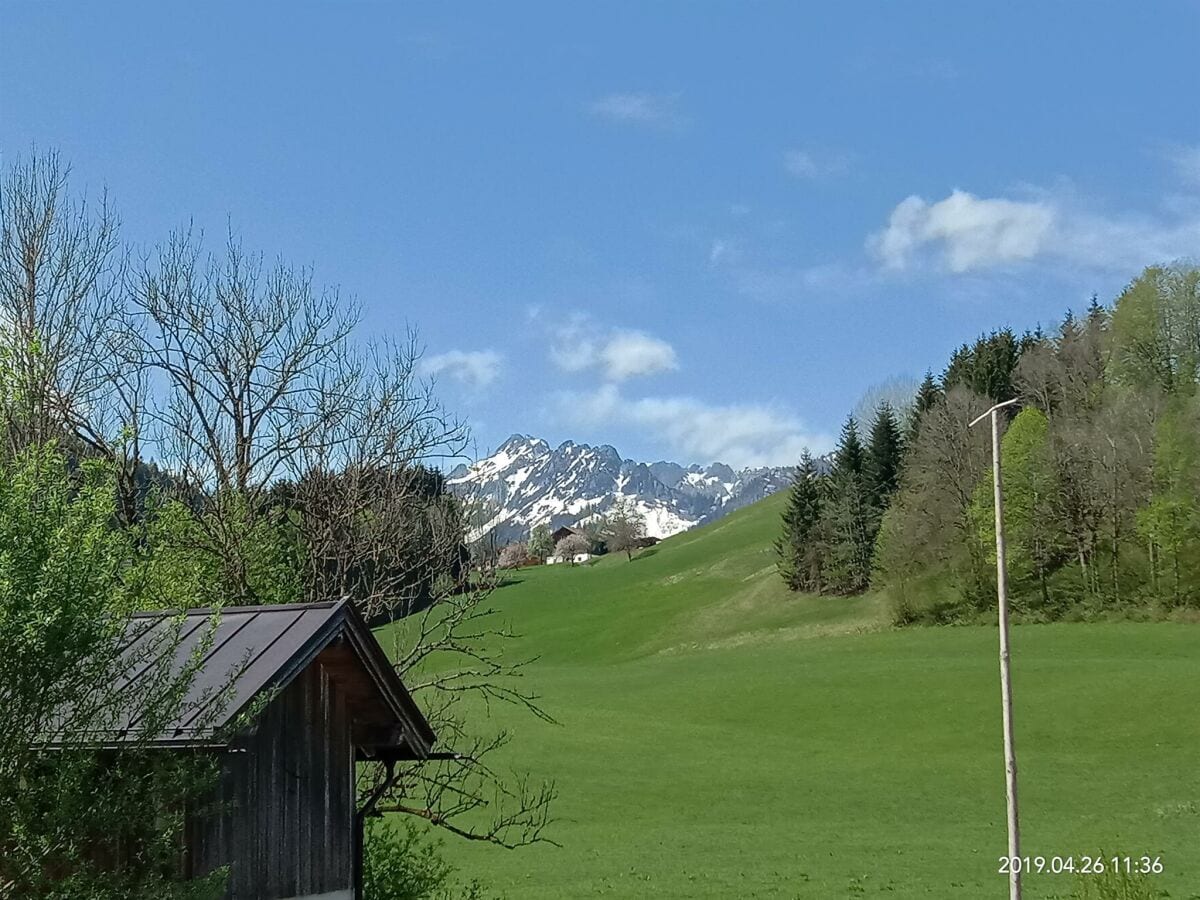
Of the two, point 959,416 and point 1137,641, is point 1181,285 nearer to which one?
point 959,416

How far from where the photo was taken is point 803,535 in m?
100

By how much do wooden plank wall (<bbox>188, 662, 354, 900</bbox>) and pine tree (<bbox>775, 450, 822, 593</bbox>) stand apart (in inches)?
3401

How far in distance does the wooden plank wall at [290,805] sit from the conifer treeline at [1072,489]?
66703 mm

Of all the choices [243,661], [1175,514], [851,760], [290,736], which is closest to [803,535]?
[1175,514]

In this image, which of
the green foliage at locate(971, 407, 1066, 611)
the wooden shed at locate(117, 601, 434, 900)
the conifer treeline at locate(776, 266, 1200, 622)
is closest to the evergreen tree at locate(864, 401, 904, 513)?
the conifer treeline at locate(776, 266, 1200, 622)

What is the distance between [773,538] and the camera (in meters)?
137

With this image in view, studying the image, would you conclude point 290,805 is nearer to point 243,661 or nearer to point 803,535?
point 243,661

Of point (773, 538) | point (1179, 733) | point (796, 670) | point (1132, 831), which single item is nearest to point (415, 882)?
point (1132, 831)

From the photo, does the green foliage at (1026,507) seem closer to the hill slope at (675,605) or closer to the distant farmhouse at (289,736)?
the hill slope at (675,605)

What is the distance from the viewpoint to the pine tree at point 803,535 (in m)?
98.4

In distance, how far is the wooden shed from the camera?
1100cm

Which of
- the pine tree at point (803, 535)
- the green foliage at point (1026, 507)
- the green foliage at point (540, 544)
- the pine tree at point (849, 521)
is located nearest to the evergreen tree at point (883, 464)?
the pine tree at point (849, 521)

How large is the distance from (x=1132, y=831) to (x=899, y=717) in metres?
21.8

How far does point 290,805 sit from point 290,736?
670 millimetres
